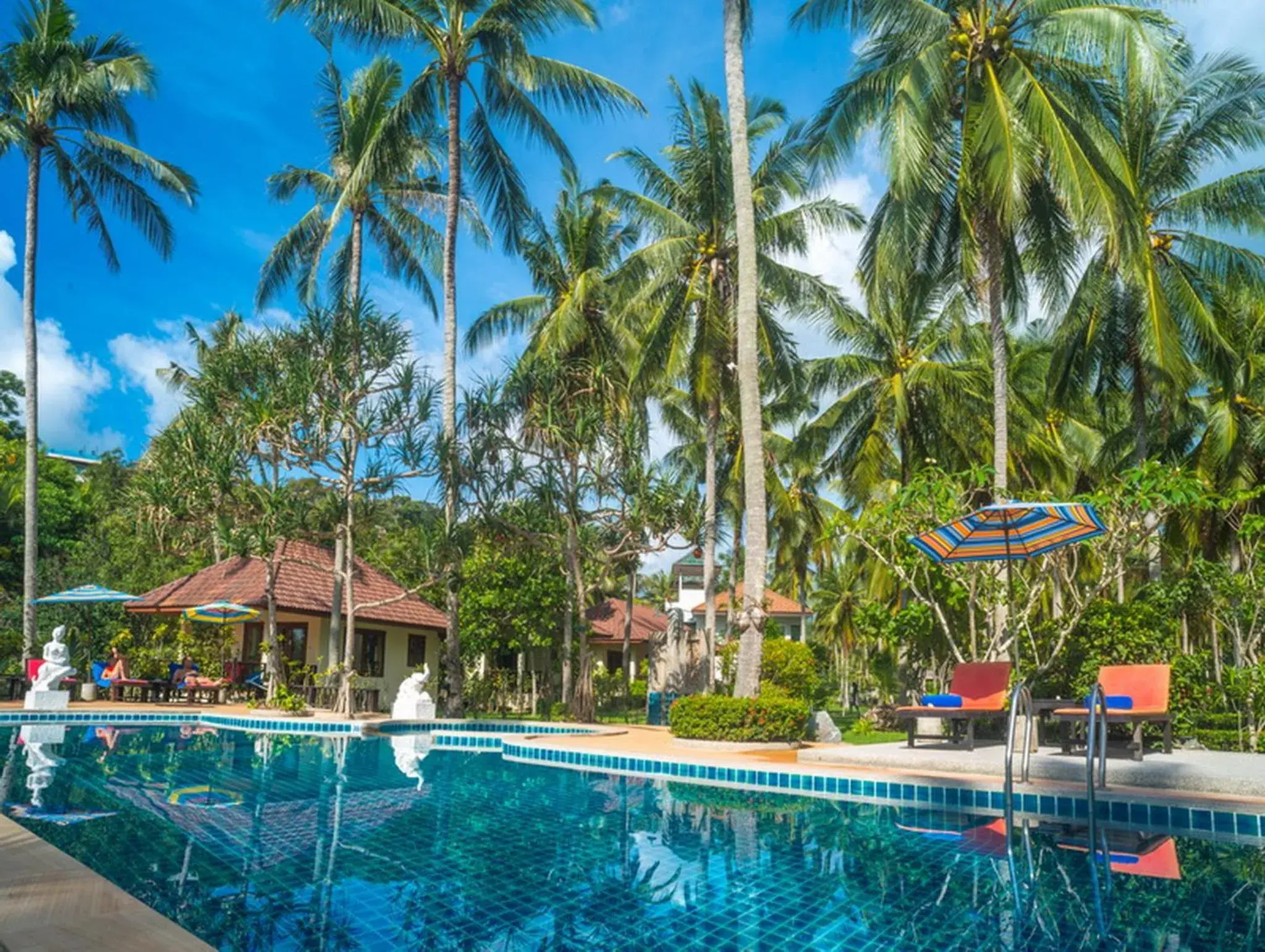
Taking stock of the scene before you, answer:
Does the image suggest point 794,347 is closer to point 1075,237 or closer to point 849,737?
point 1075,237

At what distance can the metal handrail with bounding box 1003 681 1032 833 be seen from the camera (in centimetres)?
653

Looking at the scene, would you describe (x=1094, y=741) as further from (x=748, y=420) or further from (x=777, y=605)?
(x=777, y=605)

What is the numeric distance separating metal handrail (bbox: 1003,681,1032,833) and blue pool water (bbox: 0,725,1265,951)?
0.32 metres

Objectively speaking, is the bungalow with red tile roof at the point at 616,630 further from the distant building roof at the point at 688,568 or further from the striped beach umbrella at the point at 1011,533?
the striped beach umbrella at the point at 1011,533

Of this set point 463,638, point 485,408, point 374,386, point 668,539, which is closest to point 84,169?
point 374,386

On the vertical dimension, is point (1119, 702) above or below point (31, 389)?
below

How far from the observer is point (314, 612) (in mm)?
21703

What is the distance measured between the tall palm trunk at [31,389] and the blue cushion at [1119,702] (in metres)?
19.6

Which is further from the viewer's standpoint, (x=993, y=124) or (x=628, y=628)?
(x=628, y=628)

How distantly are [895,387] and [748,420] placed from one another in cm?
850

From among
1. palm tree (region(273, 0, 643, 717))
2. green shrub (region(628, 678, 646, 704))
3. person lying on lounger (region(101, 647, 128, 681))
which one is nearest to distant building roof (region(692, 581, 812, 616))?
green shrub (region(628, 678, 646, 704))

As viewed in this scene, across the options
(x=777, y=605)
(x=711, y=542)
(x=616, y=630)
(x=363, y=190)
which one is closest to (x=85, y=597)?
(x=363, y=190)

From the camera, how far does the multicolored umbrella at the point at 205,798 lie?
7.95 metres

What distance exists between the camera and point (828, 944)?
15.2 feet
